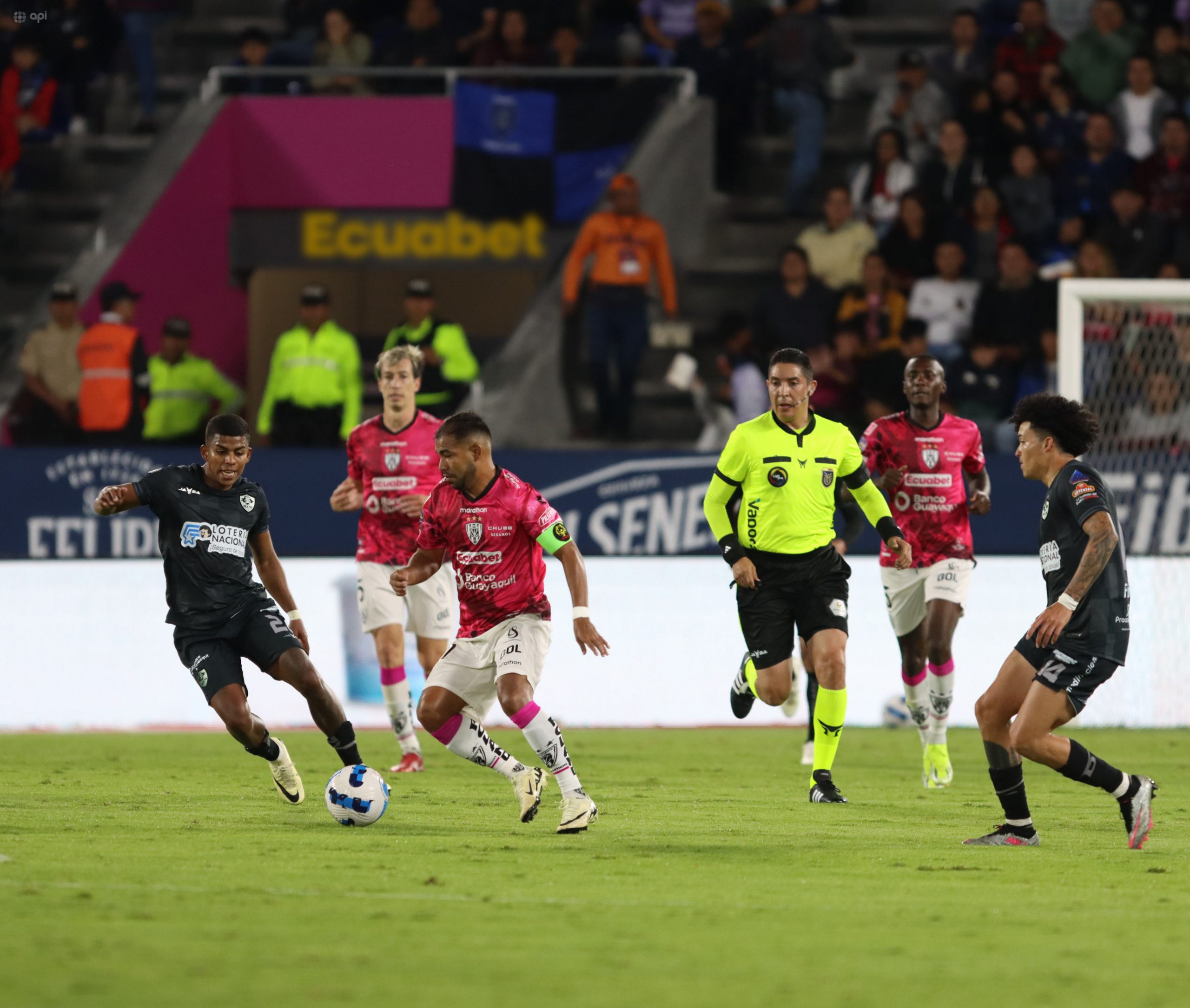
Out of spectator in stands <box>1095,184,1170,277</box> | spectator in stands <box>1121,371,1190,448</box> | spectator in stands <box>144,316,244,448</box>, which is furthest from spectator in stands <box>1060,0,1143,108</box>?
spectator in stands <box>144,316,244,448</box>

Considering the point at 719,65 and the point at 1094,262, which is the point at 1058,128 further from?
the point at 719,65

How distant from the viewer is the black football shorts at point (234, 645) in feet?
31.0

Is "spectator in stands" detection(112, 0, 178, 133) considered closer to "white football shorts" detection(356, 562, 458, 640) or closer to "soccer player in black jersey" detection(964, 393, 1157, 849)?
"white football shorts" detection(356, 562, 458, 640)

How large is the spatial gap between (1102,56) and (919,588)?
30.5ft

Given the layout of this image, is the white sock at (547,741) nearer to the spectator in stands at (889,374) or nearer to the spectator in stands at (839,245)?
the spectator in stands at (889,374)

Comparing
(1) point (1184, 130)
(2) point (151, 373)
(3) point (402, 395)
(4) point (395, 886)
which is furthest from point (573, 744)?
(1) point (1184, 130)

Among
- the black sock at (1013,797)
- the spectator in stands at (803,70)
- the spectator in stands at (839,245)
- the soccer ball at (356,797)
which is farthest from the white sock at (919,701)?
the spectator in stands at (803,70)

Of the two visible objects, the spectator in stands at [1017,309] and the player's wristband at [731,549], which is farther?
the spectator in stands at [1017,309]

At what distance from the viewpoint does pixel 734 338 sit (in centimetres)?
1784

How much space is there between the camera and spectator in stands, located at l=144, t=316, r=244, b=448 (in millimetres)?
17047

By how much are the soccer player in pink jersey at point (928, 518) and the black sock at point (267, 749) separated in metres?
3.92

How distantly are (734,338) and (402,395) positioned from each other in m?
6.48

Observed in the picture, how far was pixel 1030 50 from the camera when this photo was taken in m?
19.0

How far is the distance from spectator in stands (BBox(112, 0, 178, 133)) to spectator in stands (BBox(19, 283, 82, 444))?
4338 mm
